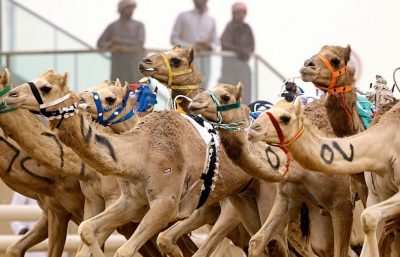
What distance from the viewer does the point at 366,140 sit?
13914mm

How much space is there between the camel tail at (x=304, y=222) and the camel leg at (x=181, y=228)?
77 cm

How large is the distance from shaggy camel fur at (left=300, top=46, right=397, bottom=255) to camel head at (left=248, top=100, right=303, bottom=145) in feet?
4.21

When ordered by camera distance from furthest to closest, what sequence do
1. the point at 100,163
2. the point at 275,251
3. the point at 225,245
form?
the point at 225,245
the point at 275,251
the point at 100,163

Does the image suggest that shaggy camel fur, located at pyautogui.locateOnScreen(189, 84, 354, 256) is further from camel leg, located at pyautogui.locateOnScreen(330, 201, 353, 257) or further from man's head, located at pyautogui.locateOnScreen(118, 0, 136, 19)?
man's head, located at pyautogui.locateOnScreen(118, 0, 136, 19)

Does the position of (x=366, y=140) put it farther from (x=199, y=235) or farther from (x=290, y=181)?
(x=199, y=235)

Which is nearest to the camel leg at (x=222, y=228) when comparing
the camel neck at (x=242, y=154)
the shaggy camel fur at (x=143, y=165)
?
the shaggy camel fur at (x=143, y=165)

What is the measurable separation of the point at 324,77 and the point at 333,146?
4.08 ft

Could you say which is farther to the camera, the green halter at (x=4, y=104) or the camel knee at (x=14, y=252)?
the camel knee at (x=14, y=252)

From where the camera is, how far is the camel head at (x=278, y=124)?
44.1 feet

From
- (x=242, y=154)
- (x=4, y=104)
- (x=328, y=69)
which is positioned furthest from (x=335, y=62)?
(x=4, y=104)

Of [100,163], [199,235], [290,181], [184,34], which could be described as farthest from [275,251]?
[184,34]

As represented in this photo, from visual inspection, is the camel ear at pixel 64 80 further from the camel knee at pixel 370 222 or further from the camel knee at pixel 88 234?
the camel knee at pixel 370 222

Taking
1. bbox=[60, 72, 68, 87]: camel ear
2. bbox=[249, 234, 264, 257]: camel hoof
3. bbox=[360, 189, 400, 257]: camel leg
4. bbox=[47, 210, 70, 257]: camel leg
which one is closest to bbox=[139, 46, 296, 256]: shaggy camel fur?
bbox=[249, 234, 264, 257]: camel hoof

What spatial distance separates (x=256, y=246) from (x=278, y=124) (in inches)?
64.0
